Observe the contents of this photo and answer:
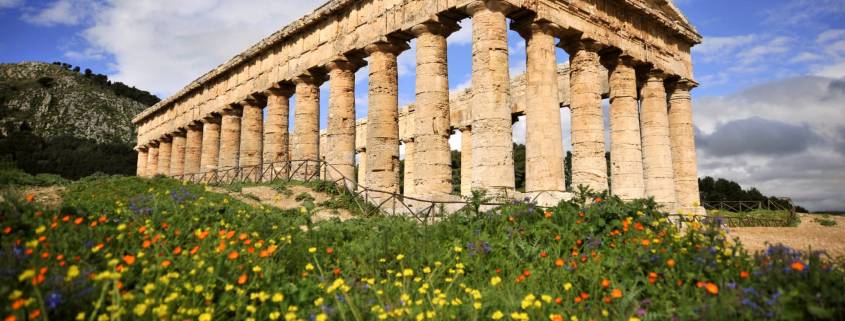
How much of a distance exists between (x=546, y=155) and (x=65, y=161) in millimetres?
67074

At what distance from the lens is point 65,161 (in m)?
62.7

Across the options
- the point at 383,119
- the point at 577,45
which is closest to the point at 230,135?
the point at 383,119

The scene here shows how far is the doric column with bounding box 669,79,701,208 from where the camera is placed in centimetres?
2189

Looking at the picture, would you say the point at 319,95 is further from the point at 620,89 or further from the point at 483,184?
the point at 620,89

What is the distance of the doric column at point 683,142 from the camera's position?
71.8 ft

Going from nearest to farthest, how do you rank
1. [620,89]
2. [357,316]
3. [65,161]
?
[357,316]
[620,89]
[65,161]

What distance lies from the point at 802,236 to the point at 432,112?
38.9 ft

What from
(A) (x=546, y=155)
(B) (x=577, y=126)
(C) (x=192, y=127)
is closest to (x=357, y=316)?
(A) (x=546, y=155)

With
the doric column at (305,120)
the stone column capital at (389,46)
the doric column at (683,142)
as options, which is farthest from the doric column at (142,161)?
the doric column at (683,142)

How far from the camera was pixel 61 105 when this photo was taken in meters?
84.4

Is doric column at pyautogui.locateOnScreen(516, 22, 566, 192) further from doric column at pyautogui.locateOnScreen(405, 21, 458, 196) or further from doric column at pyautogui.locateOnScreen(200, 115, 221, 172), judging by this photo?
doric column at pyautogui.locateOnScreen(200, 115, 221, 172)

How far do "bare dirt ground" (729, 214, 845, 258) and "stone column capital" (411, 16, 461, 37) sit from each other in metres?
10.5

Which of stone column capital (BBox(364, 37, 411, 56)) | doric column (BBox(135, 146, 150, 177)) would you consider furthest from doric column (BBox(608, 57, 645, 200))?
doric column (BBox(135, 146, 150, 177))

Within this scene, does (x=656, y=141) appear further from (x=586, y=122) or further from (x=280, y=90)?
→ (x=280, y=90)
